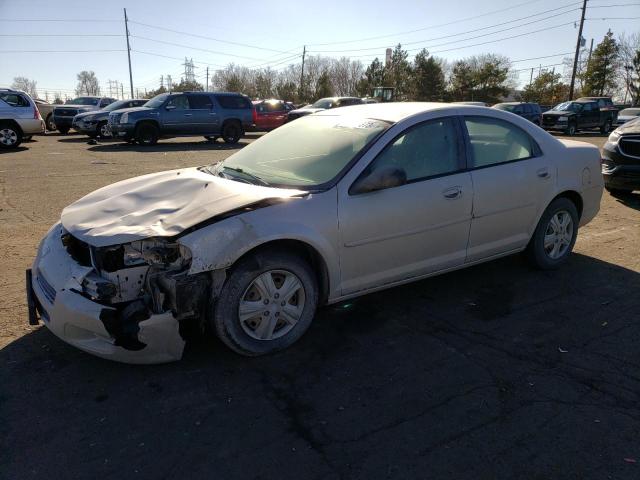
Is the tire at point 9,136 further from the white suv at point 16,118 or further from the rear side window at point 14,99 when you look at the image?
the rear side window at point 14,99

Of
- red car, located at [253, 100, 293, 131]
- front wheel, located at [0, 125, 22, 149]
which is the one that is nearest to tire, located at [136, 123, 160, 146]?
front wheel, located at [0, 125, 22, 149]

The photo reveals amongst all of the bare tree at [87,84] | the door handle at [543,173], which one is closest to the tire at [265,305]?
the door handle at [543,173]

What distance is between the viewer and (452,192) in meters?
3.90

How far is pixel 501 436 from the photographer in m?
2.52

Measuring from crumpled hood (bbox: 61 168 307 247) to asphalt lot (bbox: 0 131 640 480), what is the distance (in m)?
0.86

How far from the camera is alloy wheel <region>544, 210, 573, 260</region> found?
15.9 feet

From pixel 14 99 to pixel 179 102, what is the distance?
17.1ft

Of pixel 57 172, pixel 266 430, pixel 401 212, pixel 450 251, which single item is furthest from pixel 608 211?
pixel 57 172

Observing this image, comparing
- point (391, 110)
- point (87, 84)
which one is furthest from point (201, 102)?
point (87, 84)

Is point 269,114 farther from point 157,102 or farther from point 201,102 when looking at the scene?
point 157,102

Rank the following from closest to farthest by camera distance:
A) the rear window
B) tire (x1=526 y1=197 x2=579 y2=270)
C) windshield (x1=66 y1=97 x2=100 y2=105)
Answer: tire (x1=526 y1=197 x2=579 y2=270)
the rear window
windshield (x1=66 y1=97 x2=100 y2=105)

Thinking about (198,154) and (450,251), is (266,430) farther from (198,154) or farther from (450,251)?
(198,154)

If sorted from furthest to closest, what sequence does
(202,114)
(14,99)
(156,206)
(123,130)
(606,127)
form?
(606,127) < (202,114) < (123,130) < (14,99) < (156,206)

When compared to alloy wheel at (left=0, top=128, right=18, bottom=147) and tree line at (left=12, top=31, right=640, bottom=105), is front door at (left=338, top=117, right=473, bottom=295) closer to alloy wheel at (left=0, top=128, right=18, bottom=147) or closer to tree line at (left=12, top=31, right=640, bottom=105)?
alloy wheel at (left=0, top=128, right=18, bottom=147)
